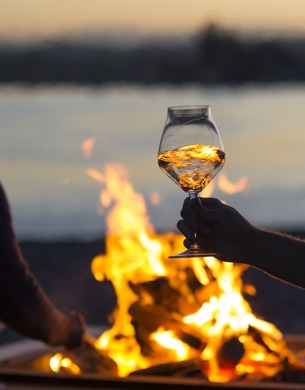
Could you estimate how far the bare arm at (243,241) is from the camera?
2.30m

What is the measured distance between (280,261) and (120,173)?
3009 mm

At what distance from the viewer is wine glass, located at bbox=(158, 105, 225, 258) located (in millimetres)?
2613

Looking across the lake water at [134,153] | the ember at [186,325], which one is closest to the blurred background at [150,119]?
the lake water at [134,153]

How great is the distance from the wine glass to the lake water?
1091cm

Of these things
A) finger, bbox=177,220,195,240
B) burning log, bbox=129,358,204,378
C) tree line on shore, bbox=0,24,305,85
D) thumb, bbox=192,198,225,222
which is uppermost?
tree line on shore, bbox=0,24,305,85

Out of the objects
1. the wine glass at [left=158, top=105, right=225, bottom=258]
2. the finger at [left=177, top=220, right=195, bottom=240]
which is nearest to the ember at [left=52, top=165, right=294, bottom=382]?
the wine glass at [left=158, top=105, right=225, bottom=258]

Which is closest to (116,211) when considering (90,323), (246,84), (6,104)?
(90,323)

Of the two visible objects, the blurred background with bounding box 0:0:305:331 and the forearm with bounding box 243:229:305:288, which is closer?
the forearm with bounding box 243:229:305:288

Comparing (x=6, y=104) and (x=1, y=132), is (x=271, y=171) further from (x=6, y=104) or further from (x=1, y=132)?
(x=6, y=104)

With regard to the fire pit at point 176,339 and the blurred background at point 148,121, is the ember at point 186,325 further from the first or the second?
the blurred background at point 148,121

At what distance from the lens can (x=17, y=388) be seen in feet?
12.7

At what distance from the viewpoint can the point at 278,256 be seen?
2.30 metres

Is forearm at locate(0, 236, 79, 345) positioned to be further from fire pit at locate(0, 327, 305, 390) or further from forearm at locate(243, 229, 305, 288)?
forearm at locate(243, 229, 305, 288)

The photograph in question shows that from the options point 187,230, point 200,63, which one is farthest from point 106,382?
point 200,63
